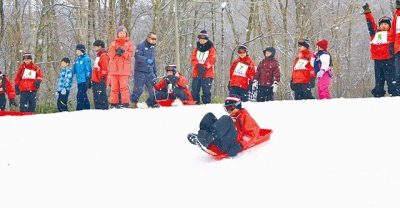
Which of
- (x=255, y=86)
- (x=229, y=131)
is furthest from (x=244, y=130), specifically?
(x=255, y=86)

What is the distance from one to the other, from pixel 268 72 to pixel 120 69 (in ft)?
11.8

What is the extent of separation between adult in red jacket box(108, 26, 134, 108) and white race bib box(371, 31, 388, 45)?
546 centimetres

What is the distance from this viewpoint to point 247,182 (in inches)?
199

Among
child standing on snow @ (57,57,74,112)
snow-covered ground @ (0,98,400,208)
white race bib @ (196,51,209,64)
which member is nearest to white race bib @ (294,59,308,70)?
snow-covered ground @ (0,98,400,208)

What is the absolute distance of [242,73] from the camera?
11.4m

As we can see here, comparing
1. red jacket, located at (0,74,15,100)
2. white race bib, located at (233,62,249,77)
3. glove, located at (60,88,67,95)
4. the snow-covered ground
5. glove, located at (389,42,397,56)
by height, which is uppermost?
glove, located at (389,42,397,56)

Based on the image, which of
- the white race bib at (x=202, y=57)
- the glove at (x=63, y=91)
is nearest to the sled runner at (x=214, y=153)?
the white race bib at (x=202, y=57)

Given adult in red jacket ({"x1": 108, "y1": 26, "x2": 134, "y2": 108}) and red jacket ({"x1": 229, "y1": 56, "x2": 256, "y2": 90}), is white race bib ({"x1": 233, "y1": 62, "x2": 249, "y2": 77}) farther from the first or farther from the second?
adult in red jacket ({"x1": 108, "y1": 26, "x2": 134, "y2": 108})

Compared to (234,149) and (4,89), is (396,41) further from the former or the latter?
(4,89)

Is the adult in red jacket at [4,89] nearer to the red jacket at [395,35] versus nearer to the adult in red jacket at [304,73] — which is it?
the adult in red jacket at [304,73]

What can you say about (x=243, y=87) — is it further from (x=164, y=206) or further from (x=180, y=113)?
(x=164, y=206)

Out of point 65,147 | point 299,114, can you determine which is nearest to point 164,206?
point 65,147

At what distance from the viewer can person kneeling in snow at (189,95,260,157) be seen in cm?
599

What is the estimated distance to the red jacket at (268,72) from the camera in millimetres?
11188
